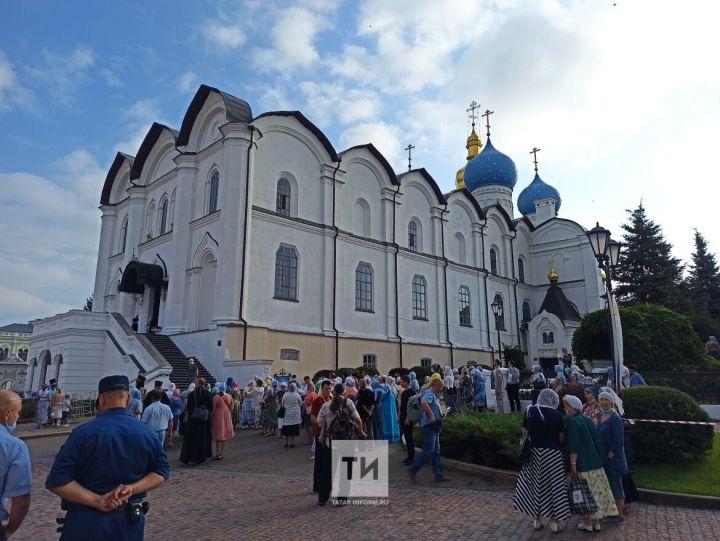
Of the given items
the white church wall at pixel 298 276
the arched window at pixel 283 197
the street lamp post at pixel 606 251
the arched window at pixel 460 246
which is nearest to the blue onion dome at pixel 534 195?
the arched window at pixel 460 246

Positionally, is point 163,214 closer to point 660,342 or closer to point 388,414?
point 388,414

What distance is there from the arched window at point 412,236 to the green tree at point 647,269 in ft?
53.3

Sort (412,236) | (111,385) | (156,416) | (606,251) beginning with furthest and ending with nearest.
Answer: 1. (412,236)
2. (606,251)
3. (156,416)
4. (111,385)

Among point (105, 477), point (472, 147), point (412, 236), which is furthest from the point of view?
point (472, 147)

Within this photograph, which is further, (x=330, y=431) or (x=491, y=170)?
(x=491, y=170)

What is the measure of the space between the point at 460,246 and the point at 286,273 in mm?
16959

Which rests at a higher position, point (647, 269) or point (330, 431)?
point (647, 269)

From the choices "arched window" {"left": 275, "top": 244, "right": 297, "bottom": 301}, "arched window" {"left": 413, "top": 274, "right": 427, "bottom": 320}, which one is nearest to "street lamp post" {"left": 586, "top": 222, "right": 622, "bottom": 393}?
"arched window" {"left": 275, "top": 244, "right": 297, "bottom": 301}

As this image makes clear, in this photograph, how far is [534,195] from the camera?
52.8 meters

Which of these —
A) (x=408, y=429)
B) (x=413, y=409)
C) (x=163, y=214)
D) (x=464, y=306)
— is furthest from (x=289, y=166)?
(x=413, y=409)

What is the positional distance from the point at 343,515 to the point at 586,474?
329 centimetres

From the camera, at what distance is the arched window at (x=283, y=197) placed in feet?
89.0

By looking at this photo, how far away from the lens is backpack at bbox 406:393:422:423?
1005cm

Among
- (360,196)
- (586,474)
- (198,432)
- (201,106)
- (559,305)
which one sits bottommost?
(586,474)
